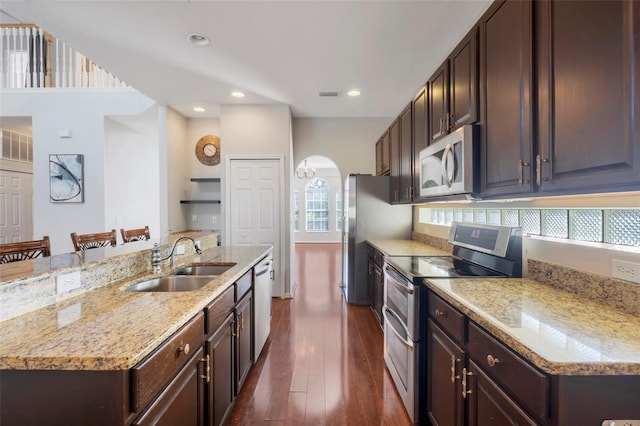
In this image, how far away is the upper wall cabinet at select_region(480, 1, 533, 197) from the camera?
50.1 inches

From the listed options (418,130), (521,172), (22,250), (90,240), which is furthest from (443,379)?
(90,240)

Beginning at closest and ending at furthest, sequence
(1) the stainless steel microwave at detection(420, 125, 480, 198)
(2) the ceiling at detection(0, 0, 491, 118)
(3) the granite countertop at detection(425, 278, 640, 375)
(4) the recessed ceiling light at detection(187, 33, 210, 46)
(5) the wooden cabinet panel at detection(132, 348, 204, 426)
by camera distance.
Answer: (3) the granite countertop at detection(425, 278, 640, 375) < (5) the wooden cabinet panel at detection(132, 348, 204, 426) < (1) the stainless steel microwave at detection(420, 125, 480, 198) < (2) the ceiling at detection(0, 0, 491, 118) < (4) the recessed ceiling light at detection(187, 33, 210, 46)

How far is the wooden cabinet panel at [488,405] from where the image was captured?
95 centimetres

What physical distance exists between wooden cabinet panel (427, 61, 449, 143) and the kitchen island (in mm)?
1931

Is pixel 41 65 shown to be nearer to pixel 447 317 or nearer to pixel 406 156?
pixel 406 156

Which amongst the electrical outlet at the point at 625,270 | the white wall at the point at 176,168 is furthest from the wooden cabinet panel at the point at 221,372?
the white wall at the point at 176,168

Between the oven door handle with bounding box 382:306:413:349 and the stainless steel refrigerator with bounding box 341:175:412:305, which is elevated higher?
the stainless steel refrigerator with bounding box 341:175:412:305

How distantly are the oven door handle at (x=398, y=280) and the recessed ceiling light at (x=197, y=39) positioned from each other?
8.43 ft

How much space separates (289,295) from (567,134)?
12.4ft

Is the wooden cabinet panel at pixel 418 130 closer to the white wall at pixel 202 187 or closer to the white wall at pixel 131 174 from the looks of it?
the white wall at pixel 202 187

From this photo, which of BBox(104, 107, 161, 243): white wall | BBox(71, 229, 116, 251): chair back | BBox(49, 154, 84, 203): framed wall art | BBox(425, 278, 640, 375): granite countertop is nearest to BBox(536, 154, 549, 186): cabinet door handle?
BBox(425, 278, 640, 375): granite countertop

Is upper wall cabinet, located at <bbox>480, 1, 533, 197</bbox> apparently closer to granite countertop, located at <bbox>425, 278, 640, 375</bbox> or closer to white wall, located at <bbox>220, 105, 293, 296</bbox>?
granite countertop, located at <bbox>425, 278, 640, 375</bbox>

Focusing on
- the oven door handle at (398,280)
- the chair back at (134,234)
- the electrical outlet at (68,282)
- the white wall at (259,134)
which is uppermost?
the white wall at (259,134)

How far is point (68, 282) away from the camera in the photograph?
133 centimetres
